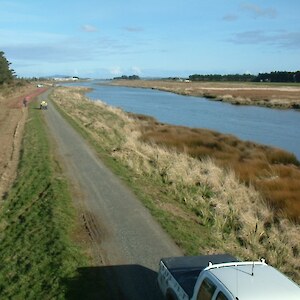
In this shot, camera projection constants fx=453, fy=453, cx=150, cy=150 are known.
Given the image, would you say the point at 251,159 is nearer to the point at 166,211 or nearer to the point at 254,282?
the point at 166,211

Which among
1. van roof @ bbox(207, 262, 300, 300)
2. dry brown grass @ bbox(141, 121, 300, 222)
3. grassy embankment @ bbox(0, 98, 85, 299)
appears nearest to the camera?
van roof @ bbox(207, 262, 300, 300)

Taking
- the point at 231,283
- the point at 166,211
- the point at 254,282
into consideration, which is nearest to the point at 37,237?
the point at 166,211

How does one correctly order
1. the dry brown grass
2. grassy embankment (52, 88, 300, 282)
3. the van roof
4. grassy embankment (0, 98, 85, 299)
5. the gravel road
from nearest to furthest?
the van roof < the gravel road < grassy embankment (0, 98, 85, 299) < grassy embankment (52, 88, 300, 282) < the dry brown grass

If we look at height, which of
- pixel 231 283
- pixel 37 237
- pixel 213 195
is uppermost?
pixel 231 283

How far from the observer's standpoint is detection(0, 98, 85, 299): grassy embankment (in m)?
9.74

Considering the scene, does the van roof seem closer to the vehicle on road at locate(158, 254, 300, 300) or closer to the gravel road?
the vehicle on road at locate(158, 254, 300, 300)

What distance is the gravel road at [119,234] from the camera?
9617mm

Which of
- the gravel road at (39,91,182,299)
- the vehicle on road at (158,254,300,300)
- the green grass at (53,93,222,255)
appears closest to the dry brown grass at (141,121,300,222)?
the green grass at (53,93,222,255)

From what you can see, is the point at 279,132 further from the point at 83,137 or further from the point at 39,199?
the point at 39,199

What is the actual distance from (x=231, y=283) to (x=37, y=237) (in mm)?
7751

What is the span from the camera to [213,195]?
1778cm

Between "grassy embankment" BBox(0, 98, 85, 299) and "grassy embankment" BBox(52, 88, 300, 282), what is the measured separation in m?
2.82

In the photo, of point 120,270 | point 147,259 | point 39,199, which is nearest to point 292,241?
point 147,259

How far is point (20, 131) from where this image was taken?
111ft
